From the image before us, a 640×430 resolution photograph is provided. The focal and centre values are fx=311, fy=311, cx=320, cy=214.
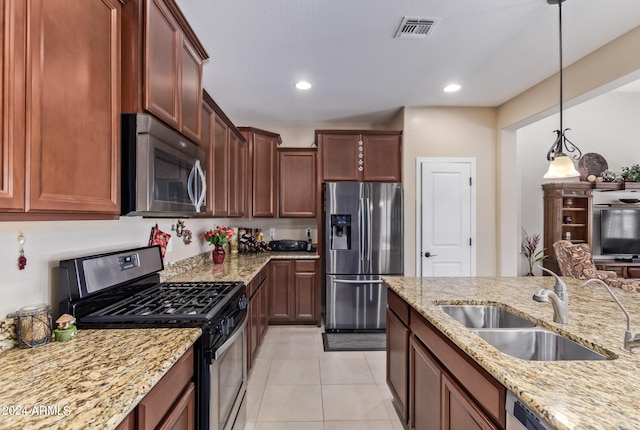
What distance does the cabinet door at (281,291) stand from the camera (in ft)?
12.7

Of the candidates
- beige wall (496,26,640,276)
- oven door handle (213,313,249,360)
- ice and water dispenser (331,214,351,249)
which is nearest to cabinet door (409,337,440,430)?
oven door handle (213,313,249,360)

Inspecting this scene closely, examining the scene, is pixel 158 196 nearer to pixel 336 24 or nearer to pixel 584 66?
pixel 336 24

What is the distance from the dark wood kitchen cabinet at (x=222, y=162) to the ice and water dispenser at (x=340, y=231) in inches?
43.8

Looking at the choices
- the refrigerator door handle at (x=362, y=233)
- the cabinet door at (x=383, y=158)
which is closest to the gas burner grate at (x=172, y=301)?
the refrigerator door handle at (x=362, y=233)

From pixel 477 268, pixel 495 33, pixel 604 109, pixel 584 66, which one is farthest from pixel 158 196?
pixel 604 109

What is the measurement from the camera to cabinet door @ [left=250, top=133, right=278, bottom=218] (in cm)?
399

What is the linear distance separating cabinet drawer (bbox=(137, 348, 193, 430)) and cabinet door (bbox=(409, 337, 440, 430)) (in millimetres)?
1098

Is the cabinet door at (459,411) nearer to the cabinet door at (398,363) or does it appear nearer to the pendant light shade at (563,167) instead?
the cabinet door at (398,363)

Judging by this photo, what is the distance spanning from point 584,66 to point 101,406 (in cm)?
383

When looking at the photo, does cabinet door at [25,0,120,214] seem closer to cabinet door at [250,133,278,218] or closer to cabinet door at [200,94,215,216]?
cabinet door at [200,94,215,216]

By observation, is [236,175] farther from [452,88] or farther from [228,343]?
[452,88]

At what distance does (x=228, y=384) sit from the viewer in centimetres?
166

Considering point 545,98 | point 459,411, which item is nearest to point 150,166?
point 459,411

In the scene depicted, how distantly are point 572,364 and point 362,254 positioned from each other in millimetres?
2771
